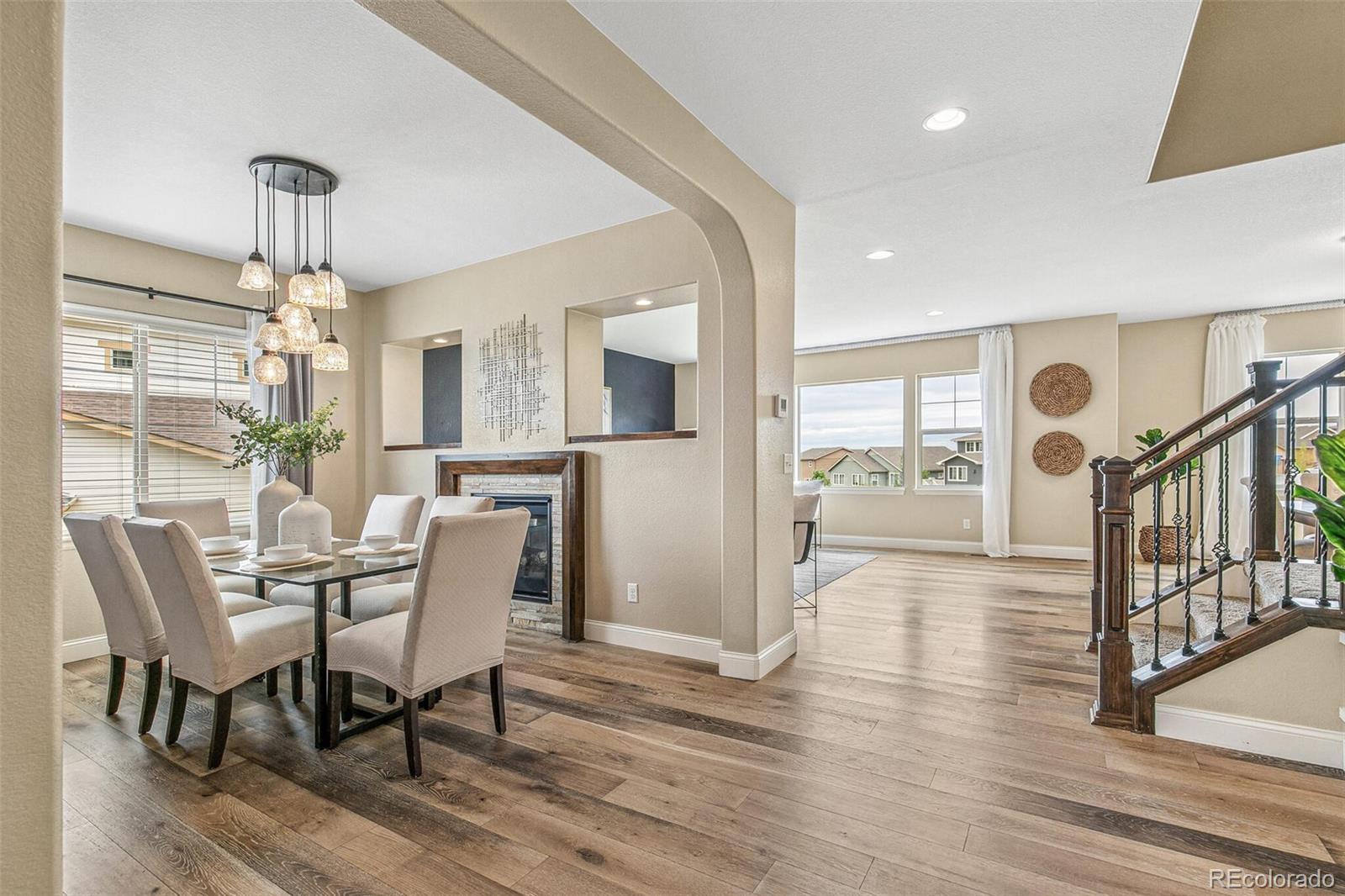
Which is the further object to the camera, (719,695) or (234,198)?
(234,198)

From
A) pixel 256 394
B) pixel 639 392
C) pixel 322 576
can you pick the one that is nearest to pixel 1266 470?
pixel 322 576

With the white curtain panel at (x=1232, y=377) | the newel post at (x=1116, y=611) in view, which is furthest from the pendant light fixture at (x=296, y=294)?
the white curtain panel at (x=1232, y=377)

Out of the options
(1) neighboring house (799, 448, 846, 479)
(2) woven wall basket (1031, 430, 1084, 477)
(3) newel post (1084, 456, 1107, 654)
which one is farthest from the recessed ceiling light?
(1) neighboring house (799, 448, 846, 479)

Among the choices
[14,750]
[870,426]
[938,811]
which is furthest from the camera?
[870,426]

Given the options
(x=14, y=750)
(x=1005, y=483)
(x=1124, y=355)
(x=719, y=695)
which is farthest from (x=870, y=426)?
(x=14, y=750)

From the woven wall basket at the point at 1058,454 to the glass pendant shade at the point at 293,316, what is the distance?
6902 millimetres

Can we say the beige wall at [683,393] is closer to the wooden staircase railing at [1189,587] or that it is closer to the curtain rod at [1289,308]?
the curtain rod at [1289,308]

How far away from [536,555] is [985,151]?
348cm

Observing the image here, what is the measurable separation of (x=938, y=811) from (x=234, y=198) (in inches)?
171

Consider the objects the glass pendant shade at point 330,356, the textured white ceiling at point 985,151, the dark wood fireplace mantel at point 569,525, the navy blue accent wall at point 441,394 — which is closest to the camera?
the textured white ceiling at point 985,151

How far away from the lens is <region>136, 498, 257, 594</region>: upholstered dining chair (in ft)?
11.4

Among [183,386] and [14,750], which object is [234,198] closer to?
[183,386]

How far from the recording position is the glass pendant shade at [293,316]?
289 cm

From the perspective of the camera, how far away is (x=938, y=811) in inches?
80.4
